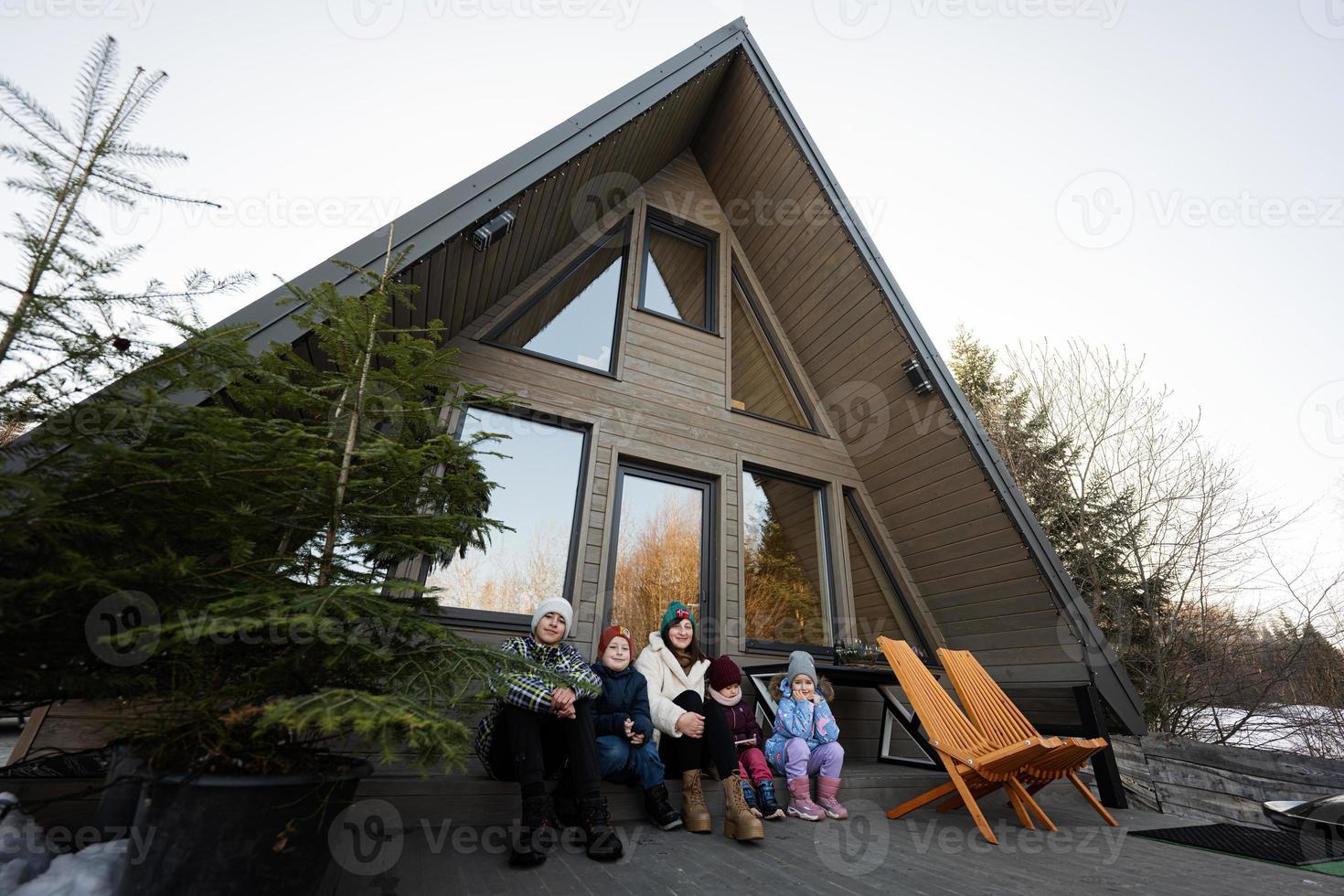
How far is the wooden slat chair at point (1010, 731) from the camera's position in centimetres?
298

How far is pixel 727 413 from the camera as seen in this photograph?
5.21 metres

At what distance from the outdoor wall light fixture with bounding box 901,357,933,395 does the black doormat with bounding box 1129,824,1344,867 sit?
317cm

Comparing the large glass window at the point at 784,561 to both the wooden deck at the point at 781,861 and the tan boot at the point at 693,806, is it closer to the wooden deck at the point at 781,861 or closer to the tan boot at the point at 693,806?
the wooden deck at the point at 781,861

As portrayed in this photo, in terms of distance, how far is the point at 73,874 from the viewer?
1441 millimetres

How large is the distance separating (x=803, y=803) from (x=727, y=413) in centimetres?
315

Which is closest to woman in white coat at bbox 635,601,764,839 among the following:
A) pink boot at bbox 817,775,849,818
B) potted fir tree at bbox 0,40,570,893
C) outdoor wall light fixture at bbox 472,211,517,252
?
pink boot at bbox 817,775,849,818

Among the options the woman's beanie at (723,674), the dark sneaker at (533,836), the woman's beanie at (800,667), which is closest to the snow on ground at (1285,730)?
the woman's beanie at (800,667)

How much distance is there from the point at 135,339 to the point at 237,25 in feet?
14.4

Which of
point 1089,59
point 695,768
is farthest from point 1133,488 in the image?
point 695,768

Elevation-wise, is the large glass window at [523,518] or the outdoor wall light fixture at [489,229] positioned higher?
the outdoor wall light fixture at [489,229]

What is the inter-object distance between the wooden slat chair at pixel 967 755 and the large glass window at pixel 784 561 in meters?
1.35

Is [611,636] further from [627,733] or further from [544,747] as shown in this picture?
[544,747]

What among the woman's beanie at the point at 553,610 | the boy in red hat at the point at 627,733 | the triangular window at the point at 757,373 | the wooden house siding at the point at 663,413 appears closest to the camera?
the boy in red hat at the point at 627,733

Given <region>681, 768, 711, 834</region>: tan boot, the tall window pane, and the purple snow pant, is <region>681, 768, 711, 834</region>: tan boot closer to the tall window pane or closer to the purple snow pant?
the purple snow pant
